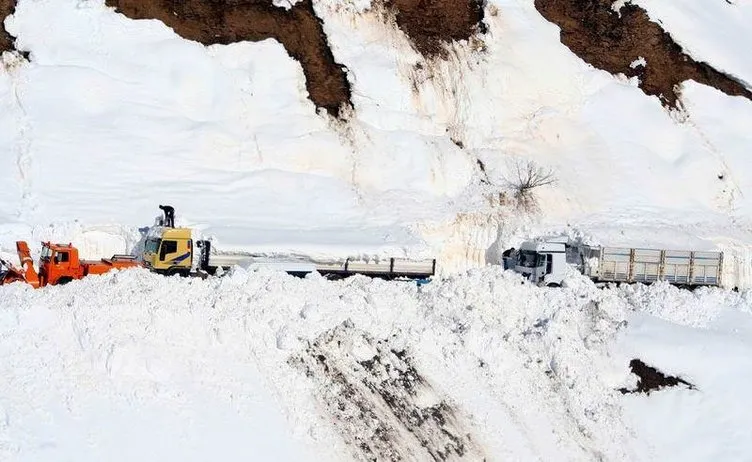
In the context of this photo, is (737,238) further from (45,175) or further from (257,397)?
(45,175)

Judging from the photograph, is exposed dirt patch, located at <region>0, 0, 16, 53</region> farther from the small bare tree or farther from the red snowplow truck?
the small bare tree

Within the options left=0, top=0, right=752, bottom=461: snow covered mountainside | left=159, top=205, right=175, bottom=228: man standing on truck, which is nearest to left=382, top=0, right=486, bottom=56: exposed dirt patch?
left=0, top=0, right=752, bottom=461: snow covered mountainside

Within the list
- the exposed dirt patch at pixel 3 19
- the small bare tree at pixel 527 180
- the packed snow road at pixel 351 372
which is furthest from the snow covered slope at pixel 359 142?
the packed snow road at pixel 351 372

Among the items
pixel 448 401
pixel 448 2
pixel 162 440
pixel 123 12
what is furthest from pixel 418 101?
pixel 162 440

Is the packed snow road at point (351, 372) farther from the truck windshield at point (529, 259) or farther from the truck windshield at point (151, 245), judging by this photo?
the truck windshield at point (151, 245)

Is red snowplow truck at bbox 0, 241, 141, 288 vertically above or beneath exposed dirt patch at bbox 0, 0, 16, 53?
beneath

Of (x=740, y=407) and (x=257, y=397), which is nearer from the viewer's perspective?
(x=257, y=397)

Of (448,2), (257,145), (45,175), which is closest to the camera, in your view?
(45,175)
